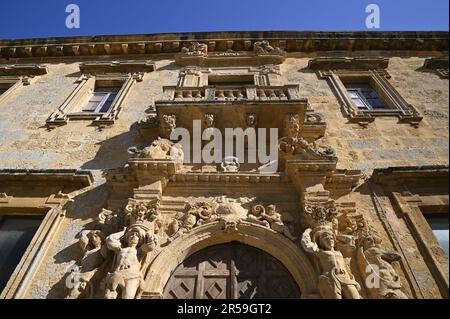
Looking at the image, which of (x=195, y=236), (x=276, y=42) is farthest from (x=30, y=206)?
(x=276, y=42)

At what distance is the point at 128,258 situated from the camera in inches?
167

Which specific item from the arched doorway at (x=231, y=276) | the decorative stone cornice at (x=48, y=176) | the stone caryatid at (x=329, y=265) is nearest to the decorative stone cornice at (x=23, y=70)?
the decorative stone cornice at (x=48, y=176)

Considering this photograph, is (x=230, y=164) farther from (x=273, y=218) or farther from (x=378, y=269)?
(x=378, y=269)

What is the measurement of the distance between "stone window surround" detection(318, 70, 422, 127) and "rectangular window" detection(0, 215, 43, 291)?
21.5 feet

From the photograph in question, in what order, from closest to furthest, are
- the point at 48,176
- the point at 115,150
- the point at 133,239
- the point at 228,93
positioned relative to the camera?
the point at 133,239 → the point at 48,176 → the point at 115,150 → the point at 228,93

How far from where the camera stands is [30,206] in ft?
18.4

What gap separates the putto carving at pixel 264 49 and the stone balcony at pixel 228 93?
10.1ft

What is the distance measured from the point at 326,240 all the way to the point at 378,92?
5.77m

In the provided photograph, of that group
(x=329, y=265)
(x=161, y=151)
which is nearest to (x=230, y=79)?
(x=161, y=151)

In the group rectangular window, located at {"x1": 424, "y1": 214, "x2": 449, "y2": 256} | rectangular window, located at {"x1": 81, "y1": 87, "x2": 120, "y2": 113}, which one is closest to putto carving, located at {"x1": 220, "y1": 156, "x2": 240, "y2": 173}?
→ rectangular window, located at {"x1": 424, "y1": 214, "x2": 449, "y2": 256}

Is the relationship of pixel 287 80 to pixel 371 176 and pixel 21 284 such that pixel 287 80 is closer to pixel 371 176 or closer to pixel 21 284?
pixel 371 176

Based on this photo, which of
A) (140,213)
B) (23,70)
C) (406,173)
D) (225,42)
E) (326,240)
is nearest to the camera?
(326,240)

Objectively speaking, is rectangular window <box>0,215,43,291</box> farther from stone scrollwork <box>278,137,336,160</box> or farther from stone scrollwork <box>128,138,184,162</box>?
stone scrollwork <box>278,137,336,160</box>

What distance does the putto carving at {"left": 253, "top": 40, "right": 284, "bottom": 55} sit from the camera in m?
9.98
